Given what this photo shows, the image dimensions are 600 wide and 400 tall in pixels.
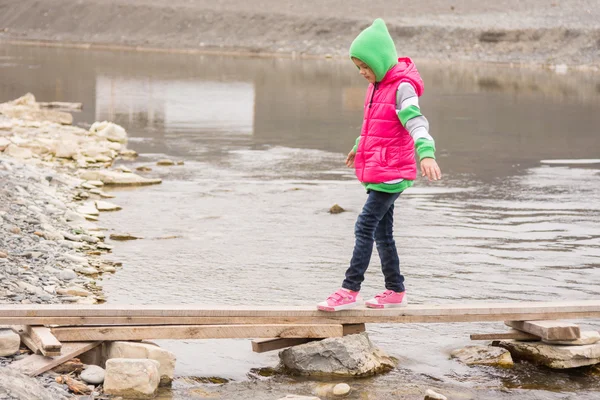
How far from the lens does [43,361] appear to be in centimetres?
580

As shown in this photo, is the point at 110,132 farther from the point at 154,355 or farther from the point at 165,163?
the point at 154,355

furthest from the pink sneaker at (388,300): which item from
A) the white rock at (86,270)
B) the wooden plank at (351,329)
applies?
the white rock at (86,270)

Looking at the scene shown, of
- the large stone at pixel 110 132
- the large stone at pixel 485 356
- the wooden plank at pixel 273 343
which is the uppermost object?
the large stone at pixel 110 132

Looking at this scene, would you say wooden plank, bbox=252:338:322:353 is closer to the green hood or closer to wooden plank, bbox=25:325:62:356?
wooden plank, bbox=25:325:62:356

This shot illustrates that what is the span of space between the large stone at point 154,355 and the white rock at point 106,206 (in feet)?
18.9

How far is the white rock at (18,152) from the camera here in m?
14.4

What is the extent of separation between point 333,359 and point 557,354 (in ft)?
4.76

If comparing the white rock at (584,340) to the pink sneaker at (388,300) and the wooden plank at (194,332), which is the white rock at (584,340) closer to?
the pink sneaker at (388,300)

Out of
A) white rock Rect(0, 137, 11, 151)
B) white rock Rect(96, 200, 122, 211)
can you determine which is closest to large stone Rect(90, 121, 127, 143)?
white rock Rect(0, 137, 11, 151)

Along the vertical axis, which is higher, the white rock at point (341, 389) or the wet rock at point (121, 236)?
the wet rock at point (121, 236)

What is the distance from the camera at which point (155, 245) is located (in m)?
10.1

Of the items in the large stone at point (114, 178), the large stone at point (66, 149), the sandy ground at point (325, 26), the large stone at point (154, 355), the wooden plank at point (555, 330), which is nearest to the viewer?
the large stone at point (154, 355)

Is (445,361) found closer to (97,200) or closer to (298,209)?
(298,209)

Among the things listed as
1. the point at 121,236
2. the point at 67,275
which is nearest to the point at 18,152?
the point at 121,236
